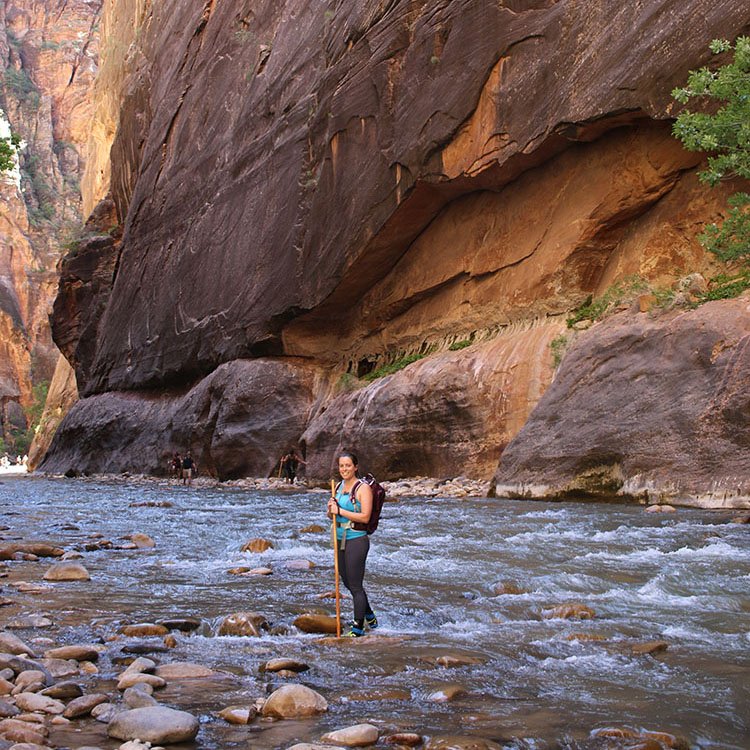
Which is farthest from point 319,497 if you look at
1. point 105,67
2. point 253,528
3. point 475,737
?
point 105,67

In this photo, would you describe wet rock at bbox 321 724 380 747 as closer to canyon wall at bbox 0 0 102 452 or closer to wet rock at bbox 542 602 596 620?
wet rock at bbox 542 602 596 620

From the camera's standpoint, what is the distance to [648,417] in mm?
13375

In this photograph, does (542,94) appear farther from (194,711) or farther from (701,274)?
(194,711)

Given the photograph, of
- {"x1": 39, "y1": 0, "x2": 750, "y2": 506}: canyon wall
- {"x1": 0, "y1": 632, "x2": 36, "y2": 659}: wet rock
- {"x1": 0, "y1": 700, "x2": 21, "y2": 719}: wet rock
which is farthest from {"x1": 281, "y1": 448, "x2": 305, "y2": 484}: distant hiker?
{"x1": 0, "y1": 700, "x2": 21, "y2": 719}: wet rock

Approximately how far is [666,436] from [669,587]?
622 cm

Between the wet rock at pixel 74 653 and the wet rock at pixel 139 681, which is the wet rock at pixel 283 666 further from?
the wet rock at pixel 74 653

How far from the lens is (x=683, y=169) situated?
59.5 ft

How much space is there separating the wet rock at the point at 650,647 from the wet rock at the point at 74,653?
3074 millimetres

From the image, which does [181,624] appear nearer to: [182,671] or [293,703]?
[182,671]

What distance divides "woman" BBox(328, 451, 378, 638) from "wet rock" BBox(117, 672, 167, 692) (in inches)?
68.4

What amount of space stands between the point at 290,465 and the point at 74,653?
21.3 m

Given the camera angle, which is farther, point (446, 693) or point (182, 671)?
point (182, 671)

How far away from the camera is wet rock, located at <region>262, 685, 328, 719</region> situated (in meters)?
4.12

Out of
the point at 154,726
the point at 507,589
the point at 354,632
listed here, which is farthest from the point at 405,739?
the point at 507,589
